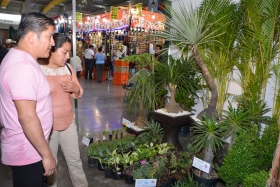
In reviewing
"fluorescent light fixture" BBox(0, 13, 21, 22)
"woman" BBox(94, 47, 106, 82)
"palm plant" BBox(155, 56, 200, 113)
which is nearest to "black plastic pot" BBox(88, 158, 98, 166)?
"palm plant" BBox(155, 56, 200, 113)

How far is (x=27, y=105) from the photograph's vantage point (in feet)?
4.13

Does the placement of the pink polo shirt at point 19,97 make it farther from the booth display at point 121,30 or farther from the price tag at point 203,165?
the booth display at point 121,30

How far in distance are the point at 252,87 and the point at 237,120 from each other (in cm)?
58

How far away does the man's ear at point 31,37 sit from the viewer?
1369 mm

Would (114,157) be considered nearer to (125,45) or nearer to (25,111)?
(25,111)

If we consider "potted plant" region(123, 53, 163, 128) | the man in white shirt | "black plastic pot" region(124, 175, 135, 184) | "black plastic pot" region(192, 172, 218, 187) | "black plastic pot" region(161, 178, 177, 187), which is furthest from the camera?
the man in white shirt

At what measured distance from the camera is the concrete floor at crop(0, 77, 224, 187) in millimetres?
2732

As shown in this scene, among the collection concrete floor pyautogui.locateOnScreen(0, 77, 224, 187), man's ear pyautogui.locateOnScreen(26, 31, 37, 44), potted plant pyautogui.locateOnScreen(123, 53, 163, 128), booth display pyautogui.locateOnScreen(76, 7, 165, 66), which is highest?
booth display pyautogui.locateOnScreen(76, 7, 165, 66)

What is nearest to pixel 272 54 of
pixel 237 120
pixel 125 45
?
pixel 237 120

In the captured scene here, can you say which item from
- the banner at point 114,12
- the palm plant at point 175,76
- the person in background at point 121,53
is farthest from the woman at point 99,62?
the palm plant at point 175,76

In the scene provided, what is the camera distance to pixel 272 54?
8.82 feet

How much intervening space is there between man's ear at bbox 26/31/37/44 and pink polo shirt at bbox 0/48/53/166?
0.30 feet

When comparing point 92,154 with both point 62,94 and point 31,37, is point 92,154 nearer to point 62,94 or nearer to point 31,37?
point 62,94

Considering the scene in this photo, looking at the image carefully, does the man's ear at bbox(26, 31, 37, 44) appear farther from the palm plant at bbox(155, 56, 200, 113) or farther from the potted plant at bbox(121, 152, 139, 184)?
the palm plant at bbox(155, 56, 200, 113)
